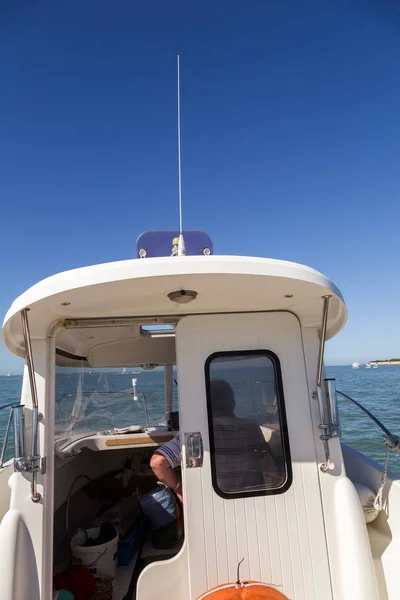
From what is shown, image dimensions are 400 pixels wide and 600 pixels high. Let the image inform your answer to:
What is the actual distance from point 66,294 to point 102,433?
11.4ft

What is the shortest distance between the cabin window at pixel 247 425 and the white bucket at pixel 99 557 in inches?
57.9

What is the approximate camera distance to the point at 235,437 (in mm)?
2424

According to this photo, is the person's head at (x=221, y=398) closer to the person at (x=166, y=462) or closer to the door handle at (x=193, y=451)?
the door handle at (x=193, y=451)

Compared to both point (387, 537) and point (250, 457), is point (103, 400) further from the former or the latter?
point (387, 537)

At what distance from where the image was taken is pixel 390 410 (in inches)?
611

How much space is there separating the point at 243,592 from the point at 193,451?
28.2 inches

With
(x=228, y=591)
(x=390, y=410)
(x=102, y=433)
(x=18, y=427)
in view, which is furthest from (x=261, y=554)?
(x=390, y=410)

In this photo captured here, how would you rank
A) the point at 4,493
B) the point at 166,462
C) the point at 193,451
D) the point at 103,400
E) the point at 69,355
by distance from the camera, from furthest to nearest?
Result: 1. the point at 103,400
2. the point at 69,355
3. the point at 4,493
4. the point at 166,462
5. the point at 193,451

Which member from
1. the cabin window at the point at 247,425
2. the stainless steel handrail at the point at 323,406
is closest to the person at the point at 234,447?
the cabin window at the point at 247,425

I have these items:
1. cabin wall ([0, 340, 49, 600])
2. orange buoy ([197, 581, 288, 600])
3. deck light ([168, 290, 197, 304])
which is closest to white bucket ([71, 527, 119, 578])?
cabin wall ([0, 340, 49, 600])

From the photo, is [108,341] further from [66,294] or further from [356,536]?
[356,536]

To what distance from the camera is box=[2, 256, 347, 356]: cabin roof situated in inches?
71.7

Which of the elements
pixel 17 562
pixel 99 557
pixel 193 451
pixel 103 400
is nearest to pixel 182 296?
pixel 193 451

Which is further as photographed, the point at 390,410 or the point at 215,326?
the point at 390,410
